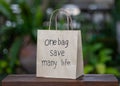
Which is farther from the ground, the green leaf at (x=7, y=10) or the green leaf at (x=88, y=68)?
the green leaf at (x=7, y=10)

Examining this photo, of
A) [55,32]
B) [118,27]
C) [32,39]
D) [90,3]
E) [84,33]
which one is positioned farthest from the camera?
[90,3]

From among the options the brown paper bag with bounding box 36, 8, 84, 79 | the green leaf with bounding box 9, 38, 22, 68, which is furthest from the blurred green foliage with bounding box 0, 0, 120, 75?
the brown paper bag with bounding box 36, 8, 84, 79

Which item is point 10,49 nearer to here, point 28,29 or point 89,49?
point 28,29

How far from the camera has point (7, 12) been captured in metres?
6.79

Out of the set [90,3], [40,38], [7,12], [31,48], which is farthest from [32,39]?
[90,3]

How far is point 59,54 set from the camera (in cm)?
248

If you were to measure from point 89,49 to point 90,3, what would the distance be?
347 inches

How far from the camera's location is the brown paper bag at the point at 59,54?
2445mm

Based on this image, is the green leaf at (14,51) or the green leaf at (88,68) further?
the green leaf at (14,51)

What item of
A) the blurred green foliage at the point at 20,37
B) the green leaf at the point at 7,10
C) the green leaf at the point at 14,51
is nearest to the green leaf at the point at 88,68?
the blurred green foliage at the point at 20,37

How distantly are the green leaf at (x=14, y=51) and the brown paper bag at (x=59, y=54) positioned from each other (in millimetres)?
3817
